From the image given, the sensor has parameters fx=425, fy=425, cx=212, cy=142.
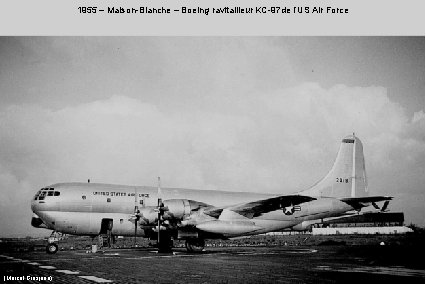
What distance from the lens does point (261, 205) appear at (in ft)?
94.6

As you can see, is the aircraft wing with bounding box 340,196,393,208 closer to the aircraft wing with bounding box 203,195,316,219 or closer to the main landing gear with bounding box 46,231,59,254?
the aircraft wing with bounding box 203,195,316,219

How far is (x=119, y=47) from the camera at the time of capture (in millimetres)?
20516

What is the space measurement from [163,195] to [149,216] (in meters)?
3.22

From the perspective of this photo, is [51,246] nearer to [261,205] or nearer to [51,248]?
[51,248]

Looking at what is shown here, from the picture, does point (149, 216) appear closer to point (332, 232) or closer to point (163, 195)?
point (163, 195)

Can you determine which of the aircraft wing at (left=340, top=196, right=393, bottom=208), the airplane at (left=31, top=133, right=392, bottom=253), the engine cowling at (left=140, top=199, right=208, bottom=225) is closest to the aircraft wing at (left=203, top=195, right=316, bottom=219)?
the airplane at (left=31, top=133, right=392, bottom=253)

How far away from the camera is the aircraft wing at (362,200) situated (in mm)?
29244

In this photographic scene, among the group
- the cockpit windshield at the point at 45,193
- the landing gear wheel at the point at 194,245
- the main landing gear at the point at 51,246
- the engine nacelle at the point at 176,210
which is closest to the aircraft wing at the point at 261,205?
the engine nacelle at the point at 176,210

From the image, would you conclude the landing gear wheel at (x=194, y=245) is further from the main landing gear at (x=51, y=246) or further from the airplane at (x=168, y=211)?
the main landing gear at (x=51, y=246)

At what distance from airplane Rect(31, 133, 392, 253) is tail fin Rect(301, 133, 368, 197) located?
1528 mm

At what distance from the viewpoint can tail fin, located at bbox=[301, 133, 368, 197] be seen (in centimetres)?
3597

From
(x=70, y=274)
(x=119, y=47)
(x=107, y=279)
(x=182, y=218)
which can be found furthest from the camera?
(x=182, y=218)
